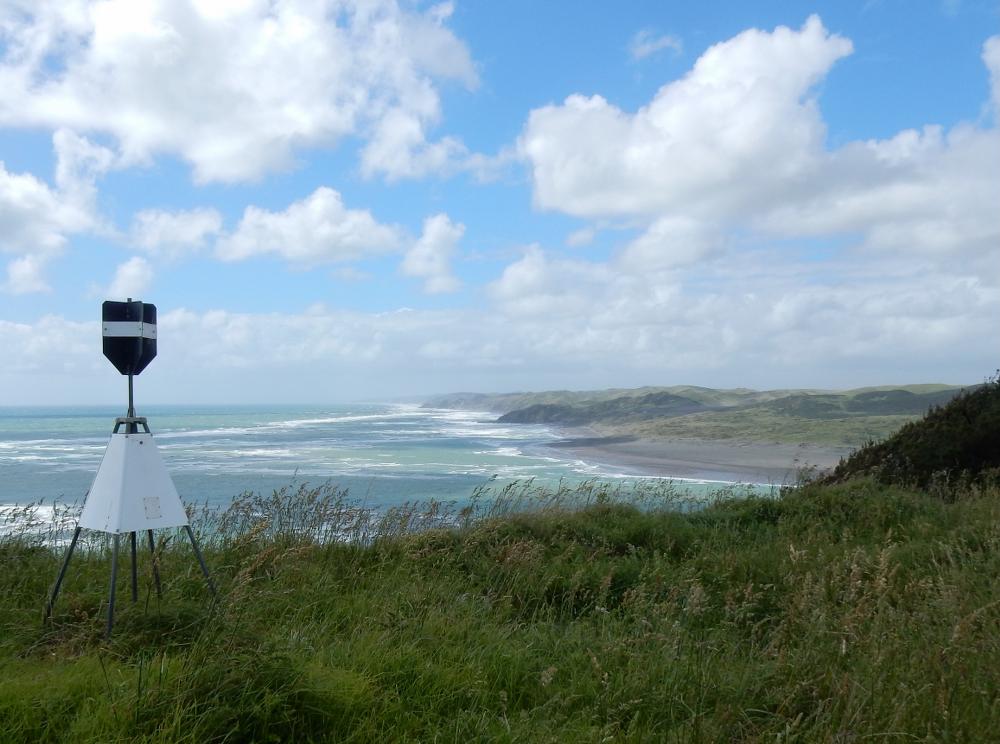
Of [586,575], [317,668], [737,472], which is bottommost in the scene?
[737,472]

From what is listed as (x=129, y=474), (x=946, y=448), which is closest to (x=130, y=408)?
(x=129, y=474)

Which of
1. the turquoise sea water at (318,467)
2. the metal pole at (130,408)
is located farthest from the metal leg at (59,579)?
the turquoise sea water at (318,467)

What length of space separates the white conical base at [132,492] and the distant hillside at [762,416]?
18.5 m

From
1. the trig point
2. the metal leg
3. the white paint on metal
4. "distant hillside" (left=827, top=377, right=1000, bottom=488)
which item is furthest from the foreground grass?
"distant hillside" (left=827, top=377, right=1000, bottom=488)

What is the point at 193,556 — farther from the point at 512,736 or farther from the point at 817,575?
the point at 817,575

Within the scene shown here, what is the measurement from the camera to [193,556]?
5.46 meters

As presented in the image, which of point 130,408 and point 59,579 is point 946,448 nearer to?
point 130,408

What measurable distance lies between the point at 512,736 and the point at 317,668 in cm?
99

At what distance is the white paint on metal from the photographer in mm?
3902

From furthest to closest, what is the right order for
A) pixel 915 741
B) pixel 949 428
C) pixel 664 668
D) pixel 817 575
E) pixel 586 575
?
1. pixel 949 428
2. pixel 586 575
3. pixel 817 575
4. pixel 664 668
5. pixel 915 741

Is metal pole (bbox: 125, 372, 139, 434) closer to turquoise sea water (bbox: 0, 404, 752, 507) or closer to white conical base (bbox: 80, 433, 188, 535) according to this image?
white conical base (bbox: 80, 433, 188, 535)

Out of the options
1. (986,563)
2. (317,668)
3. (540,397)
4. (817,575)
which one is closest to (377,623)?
(317,668)

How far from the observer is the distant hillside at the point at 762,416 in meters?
36.3

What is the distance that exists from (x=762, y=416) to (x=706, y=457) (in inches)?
800
